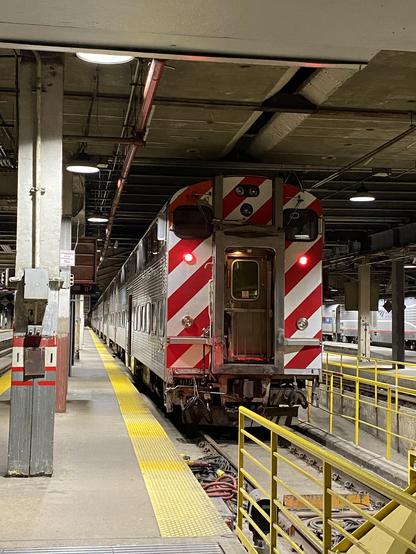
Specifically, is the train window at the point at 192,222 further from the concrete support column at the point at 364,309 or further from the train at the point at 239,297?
the concrete support column at the point at 364,309

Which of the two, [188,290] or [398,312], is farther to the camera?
[398,312]

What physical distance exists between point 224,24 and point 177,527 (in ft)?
11.9

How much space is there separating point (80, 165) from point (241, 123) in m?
2.63

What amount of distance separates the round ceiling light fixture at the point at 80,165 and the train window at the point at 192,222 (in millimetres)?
1671

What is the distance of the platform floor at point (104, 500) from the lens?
5066 mm

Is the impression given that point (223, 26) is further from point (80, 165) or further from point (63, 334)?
point (63, 334)

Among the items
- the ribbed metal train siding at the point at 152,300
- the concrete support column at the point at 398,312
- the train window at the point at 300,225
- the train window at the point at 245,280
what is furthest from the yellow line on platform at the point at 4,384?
the concrete support column at the point at 398,312

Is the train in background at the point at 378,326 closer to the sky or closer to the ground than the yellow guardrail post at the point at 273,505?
closer to the sky

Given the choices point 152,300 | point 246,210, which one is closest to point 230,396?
point 246,210

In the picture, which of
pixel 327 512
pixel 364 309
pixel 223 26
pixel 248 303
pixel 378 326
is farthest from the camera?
pixel 378 326

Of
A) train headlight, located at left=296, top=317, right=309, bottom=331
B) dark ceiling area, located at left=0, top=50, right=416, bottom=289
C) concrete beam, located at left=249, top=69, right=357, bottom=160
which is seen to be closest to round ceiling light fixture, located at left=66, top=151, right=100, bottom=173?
dark ceiling area, located at left=0, top=50, right=416, bottom=289

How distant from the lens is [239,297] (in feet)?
34.1

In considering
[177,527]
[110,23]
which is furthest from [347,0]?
[177,527]

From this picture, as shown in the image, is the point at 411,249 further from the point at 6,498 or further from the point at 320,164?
the point at 6,498
